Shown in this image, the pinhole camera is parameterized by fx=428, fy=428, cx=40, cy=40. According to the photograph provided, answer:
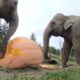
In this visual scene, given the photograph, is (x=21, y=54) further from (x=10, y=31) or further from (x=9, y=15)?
(x=9, y=15)

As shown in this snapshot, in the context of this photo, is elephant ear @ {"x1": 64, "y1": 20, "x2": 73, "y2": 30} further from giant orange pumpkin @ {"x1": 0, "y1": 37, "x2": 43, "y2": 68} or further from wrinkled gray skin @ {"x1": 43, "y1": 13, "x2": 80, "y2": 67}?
giant orange pumpkin @ {"x1": 0, "y1": 37, "x2": 43, "y2": 68}

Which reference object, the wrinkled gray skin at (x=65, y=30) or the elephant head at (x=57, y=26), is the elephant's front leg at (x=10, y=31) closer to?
the wrinkled gray skin at (x=65, y=30)

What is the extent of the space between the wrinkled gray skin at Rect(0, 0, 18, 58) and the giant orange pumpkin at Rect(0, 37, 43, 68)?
243 millimetres

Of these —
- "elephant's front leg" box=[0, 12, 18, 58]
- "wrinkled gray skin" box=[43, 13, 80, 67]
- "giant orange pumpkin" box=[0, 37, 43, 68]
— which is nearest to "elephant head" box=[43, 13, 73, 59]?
"wrinkled gray skin" box=[43, 13, 80, 67]

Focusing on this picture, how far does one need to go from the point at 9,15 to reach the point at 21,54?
1.03 meters

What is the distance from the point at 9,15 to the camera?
10.8 metres

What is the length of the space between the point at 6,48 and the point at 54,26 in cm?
512

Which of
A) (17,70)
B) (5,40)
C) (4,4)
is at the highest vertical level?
(4,4)

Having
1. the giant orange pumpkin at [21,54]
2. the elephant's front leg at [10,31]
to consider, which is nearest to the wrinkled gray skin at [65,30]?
the giant orange pumpkin at [21,54]

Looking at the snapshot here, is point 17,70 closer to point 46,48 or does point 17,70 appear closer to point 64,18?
point 46,48

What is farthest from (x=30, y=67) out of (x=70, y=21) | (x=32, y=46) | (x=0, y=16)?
(x=70, y=21)

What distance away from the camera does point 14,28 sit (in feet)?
35.9

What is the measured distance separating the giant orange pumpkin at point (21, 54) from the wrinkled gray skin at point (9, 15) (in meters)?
0.24

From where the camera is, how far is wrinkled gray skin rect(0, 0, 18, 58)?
411 inches
